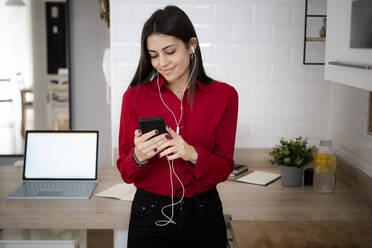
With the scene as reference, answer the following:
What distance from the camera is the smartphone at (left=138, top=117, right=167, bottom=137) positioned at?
1473 millimetres

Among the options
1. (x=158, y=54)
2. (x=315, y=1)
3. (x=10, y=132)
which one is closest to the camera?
(x=158, y=54)

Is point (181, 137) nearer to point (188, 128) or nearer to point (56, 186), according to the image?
point (188, 128)

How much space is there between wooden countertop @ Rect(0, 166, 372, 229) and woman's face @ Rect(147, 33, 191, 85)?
72 cm

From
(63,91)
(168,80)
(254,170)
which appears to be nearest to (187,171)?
(168,80)

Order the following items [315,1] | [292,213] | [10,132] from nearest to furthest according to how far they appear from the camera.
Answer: [292,213] < [315,1] < [10,132]

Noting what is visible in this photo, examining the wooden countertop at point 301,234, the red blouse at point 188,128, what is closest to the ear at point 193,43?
the red blouse at point 188,128

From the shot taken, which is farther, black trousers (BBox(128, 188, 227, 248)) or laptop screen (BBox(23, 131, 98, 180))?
laptop screen (BBox(23, 131, 98, 180))

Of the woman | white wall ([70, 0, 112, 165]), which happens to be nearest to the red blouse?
the woman

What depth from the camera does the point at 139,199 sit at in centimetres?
168

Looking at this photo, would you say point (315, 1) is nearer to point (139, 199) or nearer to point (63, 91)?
point (139, 199)

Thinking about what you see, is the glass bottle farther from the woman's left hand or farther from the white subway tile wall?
the woman's left hand

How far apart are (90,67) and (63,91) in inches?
12.9

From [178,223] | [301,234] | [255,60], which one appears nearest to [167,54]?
[178,223]

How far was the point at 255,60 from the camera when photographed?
2.70 m
